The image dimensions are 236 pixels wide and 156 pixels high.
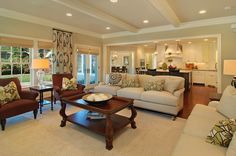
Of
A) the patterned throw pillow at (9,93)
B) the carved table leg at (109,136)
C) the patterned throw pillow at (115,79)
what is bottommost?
the carved table leg at (109,136)

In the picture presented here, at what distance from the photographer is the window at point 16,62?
4.37 metres

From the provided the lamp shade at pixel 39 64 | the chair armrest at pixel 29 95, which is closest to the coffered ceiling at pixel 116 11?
the lamp shade at pixel 39 64

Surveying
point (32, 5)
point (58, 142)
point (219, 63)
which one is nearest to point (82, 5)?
point (32, 5)

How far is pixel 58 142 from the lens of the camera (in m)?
2.46

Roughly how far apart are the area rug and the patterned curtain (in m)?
2.64

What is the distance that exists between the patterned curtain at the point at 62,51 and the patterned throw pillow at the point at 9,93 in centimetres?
234

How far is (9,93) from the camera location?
315 cm

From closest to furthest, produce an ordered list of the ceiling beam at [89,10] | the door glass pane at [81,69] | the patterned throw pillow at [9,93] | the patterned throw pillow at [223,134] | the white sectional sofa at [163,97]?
the patterned throw pillow at [223,134] → the patterned throw pillow at [9,93] → the ceiling beam at [89,10] → the white sectional sofa at [163,97] → the door glass pane at [81,69]

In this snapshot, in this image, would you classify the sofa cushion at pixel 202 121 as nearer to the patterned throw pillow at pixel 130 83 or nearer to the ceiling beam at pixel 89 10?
the patterned throw pillow at pixel 130 83

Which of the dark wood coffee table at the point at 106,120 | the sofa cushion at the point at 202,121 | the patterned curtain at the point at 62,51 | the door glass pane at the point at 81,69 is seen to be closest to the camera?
the sofa cushion at the point at 202,121

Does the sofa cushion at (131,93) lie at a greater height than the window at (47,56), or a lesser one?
lesser

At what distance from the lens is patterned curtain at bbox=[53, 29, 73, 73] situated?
548cm

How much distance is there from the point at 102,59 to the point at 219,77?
521 centimetres

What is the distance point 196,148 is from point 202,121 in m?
0.81
